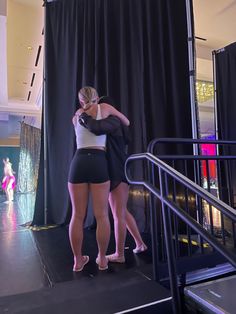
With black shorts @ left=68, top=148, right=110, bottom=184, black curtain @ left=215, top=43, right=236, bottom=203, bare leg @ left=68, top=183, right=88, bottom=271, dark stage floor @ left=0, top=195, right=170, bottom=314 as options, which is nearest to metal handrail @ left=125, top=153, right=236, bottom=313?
dark stage floor @ left=0, top=195, right=170, bottom=314

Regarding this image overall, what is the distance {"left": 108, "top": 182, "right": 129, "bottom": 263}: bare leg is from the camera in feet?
6.61

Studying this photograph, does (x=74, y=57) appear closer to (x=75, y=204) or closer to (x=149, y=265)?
(x=75, y=204)

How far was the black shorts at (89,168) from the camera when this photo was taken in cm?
183

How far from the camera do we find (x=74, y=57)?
3.32m

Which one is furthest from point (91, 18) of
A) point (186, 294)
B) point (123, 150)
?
point (186, 294)

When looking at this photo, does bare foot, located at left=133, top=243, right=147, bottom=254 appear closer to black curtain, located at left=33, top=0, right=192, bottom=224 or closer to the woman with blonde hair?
the woman with blonde hair

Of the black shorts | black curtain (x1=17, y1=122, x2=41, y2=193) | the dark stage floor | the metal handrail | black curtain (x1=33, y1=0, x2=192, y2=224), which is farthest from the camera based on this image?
black curtain (x1=17, y1=122, x2=41, y2=193)

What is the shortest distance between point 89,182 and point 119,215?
38cm

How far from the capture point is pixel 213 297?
153 centimetres

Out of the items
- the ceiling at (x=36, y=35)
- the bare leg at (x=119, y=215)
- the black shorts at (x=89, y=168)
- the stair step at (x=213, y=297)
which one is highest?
the ceiling at (x=36, y=35)

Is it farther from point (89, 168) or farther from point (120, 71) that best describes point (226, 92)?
point (89, 168)

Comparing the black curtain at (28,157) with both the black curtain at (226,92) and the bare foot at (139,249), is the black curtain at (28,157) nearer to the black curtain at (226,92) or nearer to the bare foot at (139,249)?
the black curtain at (226,92)

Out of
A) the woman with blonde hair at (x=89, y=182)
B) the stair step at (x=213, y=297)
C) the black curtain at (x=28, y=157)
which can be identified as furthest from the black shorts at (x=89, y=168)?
the black curtain at (x=28, y=157)

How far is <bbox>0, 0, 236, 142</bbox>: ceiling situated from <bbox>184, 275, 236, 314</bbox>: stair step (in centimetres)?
397
